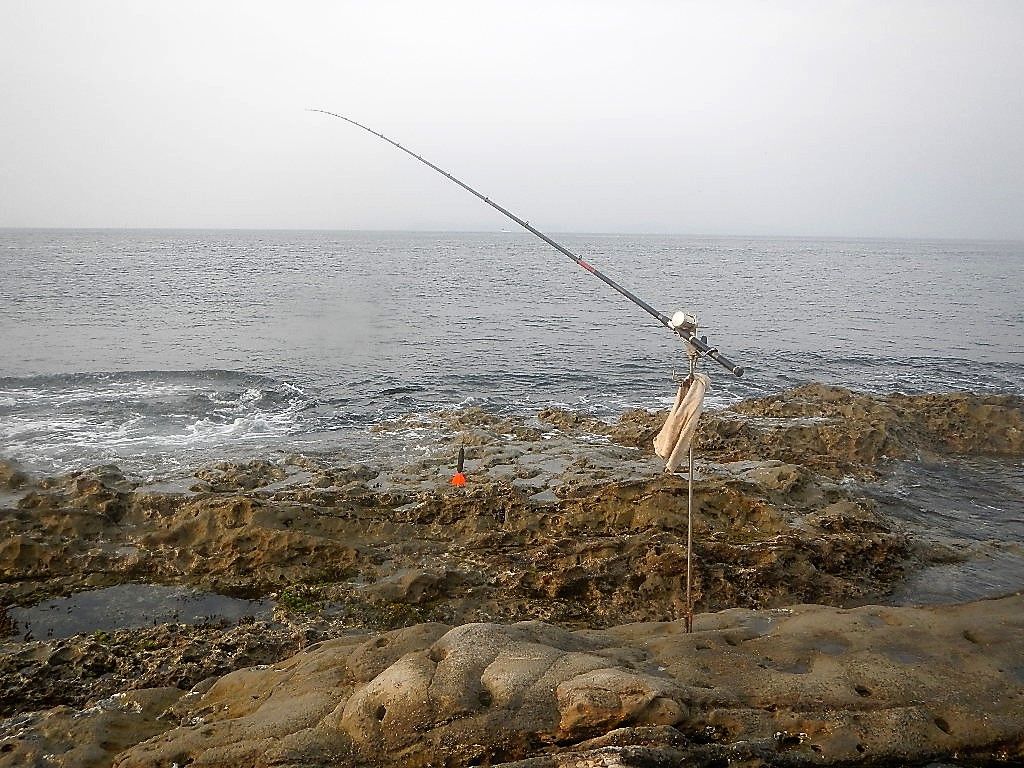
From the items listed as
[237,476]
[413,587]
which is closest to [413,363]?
[237,476]

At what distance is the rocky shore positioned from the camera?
4.60 meters

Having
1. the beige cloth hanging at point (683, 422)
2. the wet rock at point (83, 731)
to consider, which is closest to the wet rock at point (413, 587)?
the wet rock at point (83, 731)

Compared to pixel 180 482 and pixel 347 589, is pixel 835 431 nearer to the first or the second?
pixel 347 589

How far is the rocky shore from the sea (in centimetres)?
160

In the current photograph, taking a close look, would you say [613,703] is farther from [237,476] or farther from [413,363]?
[413,363]

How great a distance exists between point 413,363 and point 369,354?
2.60 meters

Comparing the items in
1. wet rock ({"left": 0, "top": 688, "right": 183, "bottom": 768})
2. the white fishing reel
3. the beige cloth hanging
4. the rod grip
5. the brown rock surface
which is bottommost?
wet rock ({"left": 0, "top": 688, "right": 183, "bottom": 768})

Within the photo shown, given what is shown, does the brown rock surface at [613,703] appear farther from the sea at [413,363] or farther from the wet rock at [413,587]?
the sea at [413,363]

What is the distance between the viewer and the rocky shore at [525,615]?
15.1ft

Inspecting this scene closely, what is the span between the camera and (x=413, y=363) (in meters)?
24.9

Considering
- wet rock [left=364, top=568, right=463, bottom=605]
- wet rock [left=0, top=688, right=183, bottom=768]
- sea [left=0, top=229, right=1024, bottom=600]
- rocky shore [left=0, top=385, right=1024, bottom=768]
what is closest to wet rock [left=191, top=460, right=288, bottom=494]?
rocky shore [left=0, top=385, right=1024, bottom=768]

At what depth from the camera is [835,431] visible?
48.9 feet

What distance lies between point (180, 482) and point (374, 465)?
3.65 metres

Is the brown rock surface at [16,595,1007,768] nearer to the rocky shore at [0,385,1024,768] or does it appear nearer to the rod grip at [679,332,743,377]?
the rocky shore at [0,385,1024,768]
